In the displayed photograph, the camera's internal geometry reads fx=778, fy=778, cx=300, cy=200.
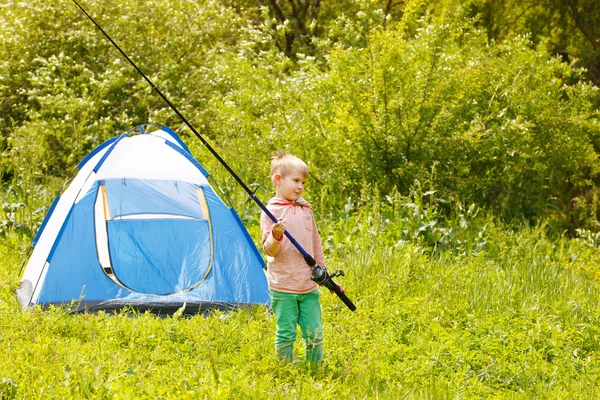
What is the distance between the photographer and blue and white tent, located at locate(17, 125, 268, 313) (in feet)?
17.5

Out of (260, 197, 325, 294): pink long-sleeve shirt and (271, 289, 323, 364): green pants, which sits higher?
(260, 197, 325, 294): pink long-sleeve shirt

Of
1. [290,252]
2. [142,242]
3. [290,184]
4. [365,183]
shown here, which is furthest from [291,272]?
[365,183]

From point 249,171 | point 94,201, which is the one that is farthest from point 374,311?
point 249,171

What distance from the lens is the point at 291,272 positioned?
13.4 ft

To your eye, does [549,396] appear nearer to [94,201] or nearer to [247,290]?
[247,290]

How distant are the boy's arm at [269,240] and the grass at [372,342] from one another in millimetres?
599

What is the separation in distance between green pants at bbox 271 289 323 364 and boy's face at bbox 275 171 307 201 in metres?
0.52

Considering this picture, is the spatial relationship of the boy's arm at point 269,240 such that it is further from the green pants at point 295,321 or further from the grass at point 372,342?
the grass at point 372,342

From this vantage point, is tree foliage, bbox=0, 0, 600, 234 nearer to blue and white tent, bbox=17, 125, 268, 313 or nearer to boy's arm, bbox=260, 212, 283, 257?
blue and white tent, bbox=17, 125, 268, 313

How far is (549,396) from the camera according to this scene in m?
4.12

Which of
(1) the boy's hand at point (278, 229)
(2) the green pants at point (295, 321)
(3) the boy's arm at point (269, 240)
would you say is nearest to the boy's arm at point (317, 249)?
(2) the green pants at point (295, 321)

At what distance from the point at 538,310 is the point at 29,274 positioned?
362 cm

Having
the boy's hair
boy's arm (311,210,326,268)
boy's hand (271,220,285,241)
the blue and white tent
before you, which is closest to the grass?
the blue and white tent

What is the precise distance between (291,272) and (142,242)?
210cm
